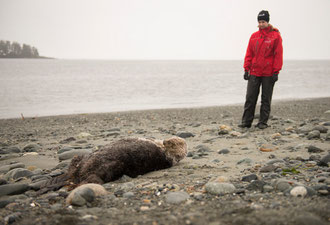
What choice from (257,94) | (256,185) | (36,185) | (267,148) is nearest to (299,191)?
(256,185)

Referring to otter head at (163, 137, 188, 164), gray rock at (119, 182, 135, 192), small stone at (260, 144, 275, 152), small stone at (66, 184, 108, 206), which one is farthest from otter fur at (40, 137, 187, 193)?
small stone at (260, 144, 275, 152)

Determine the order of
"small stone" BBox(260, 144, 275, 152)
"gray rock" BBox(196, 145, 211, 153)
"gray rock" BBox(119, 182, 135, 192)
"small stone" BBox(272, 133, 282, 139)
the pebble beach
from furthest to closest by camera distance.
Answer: "small stone" BBox(272, 133, 282, 139), "gray rock" BBox(196, 145, 211, 153), "small stone" BBox(260, 144, 275, 152), "gray rock" BBox(119, 182, 135, 192), the pebble beach

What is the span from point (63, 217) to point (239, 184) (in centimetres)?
174

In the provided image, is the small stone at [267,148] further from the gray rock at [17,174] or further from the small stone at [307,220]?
the gray rock at [17,174]

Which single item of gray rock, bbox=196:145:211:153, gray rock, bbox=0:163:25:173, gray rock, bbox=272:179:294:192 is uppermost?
gray rock, bbox=272:179:294:192

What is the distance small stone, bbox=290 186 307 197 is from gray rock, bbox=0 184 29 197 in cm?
278

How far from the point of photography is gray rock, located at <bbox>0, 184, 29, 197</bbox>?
314 cm

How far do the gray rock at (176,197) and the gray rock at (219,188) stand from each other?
0.23 metres

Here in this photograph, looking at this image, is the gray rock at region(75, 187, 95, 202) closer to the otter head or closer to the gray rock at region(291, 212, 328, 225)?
the otter head

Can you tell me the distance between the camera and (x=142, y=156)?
3.72 m

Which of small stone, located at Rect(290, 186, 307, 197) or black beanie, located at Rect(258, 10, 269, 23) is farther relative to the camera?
black beanie, located at Rect(258, 10, 269, 23)

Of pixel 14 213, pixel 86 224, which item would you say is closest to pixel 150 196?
pixel 86 224

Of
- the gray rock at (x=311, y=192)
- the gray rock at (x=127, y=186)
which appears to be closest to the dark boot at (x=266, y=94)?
the gray rock at (x=311, y=192)

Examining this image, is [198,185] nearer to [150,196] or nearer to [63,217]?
[150,196]
